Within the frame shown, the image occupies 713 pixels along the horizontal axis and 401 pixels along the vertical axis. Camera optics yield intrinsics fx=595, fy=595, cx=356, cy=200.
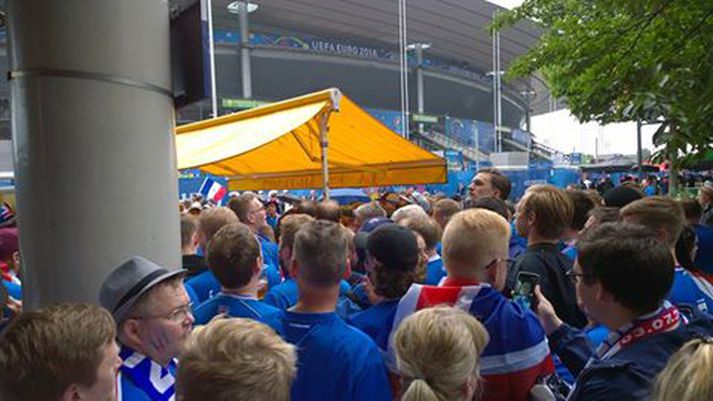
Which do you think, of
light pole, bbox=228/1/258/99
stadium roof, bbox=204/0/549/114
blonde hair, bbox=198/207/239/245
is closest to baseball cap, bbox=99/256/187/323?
blonde hair, bbox=198/207/239/245

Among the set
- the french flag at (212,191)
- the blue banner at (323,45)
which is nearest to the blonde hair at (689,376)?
the french flag at (212,191)

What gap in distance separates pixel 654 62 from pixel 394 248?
220 inches

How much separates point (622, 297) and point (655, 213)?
1.49 meters

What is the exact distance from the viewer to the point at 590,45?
8.22 metres

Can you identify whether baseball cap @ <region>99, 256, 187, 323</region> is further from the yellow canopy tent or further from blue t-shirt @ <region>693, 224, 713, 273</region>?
blue t-shirt @ <region>693, 224, 713, 273</region>

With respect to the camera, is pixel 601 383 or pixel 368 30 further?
pixel 368 30

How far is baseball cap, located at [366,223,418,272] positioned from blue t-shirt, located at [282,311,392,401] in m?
0.60

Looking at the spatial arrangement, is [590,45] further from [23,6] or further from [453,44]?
[453,44]

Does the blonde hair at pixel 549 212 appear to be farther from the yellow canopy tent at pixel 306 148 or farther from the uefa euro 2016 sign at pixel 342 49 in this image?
the uefa euro 2016 sign at pixel 342 49

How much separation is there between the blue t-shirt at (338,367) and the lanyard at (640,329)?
92 cm

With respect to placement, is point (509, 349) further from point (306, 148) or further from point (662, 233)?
point (306, 148)

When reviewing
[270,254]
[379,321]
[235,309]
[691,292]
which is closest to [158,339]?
[235,309]

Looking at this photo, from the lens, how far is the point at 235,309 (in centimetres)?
341

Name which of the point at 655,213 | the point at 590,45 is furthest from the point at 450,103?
the point at 655,213
